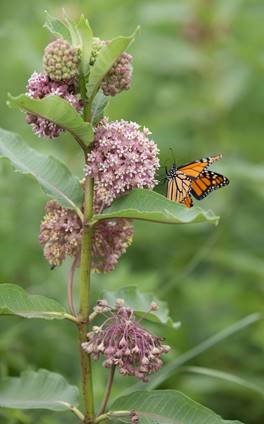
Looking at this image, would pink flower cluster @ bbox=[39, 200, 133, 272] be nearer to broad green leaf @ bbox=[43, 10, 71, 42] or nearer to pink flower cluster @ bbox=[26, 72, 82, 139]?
pink flower cluster @ bbox=[26, 72, 82, 139]

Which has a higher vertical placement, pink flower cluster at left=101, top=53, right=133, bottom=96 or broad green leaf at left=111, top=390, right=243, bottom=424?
pink flower cluster at left=101, top=53, right=133, bottom=96

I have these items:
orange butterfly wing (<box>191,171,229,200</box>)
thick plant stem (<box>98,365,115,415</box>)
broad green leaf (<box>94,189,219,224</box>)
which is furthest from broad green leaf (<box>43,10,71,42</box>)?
thick plant stem (<box>98,365,115,415</box>)

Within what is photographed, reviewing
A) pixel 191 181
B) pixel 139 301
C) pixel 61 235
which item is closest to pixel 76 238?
pixel 61 235

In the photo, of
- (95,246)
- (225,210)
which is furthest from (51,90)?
(225,210)

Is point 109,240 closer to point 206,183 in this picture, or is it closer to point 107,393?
point 107,393

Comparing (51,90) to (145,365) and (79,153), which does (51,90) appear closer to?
(145,365)

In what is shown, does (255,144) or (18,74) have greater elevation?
(18,74)

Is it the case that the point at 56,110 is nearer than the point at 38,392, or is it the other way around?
the point at 56,110
